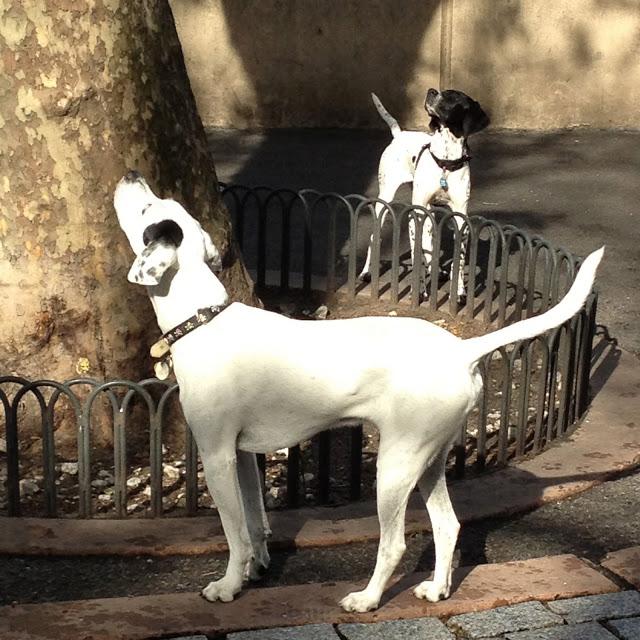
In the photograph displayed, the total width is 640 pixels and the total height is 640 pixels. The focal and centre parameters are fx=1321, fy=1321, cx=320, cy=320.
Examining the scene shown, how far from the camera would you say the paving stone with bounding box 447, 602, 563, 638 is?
487 cm

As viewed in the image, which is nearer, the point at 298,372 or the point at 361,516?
the point at 298,372

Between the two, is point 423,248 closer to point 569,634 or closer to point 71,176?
point 71,176

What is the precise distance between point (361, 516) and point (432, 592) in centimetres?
105

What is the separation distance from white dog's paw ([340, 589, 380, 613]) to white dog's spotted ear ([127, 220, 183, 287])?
4.55 feet

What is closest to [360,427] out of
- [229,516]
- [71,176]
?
[229,516]

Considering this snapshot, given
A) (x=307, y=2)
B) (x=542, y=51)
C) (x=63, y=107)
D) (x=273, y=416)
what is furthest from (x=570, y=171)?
(x=273, y=416)

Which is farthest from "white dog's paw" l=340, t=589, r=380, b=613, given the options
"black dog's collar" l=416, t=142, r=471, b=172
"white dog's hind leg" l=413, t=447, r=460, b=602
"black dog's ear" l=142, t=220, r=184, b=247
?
"black dog's collar" l=416, t=142, r=471, b=172

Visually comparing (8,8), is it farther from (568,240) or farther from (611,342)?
(568,240)

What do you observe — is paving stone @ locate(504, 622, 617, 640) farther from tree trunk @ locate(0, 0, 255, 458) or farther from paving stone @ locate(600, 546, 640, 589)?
tree trunk @ locate(0, 0, 255, 458)

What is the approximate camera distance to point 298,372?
186 inches

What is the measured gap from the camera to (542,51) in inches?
649

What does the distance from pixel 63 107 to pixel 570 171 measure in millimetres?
9034

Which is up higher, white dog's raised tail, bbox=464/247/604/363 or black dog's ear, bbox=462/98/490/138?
white dog's raised tail, bbox=464/247/604/363

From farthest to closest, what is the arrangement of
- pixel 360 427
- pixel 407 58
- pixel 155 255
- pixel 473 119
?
1. pixel 407 58
2. pixel 473 119
3. pixel 360 427
4. pixel 155 255
